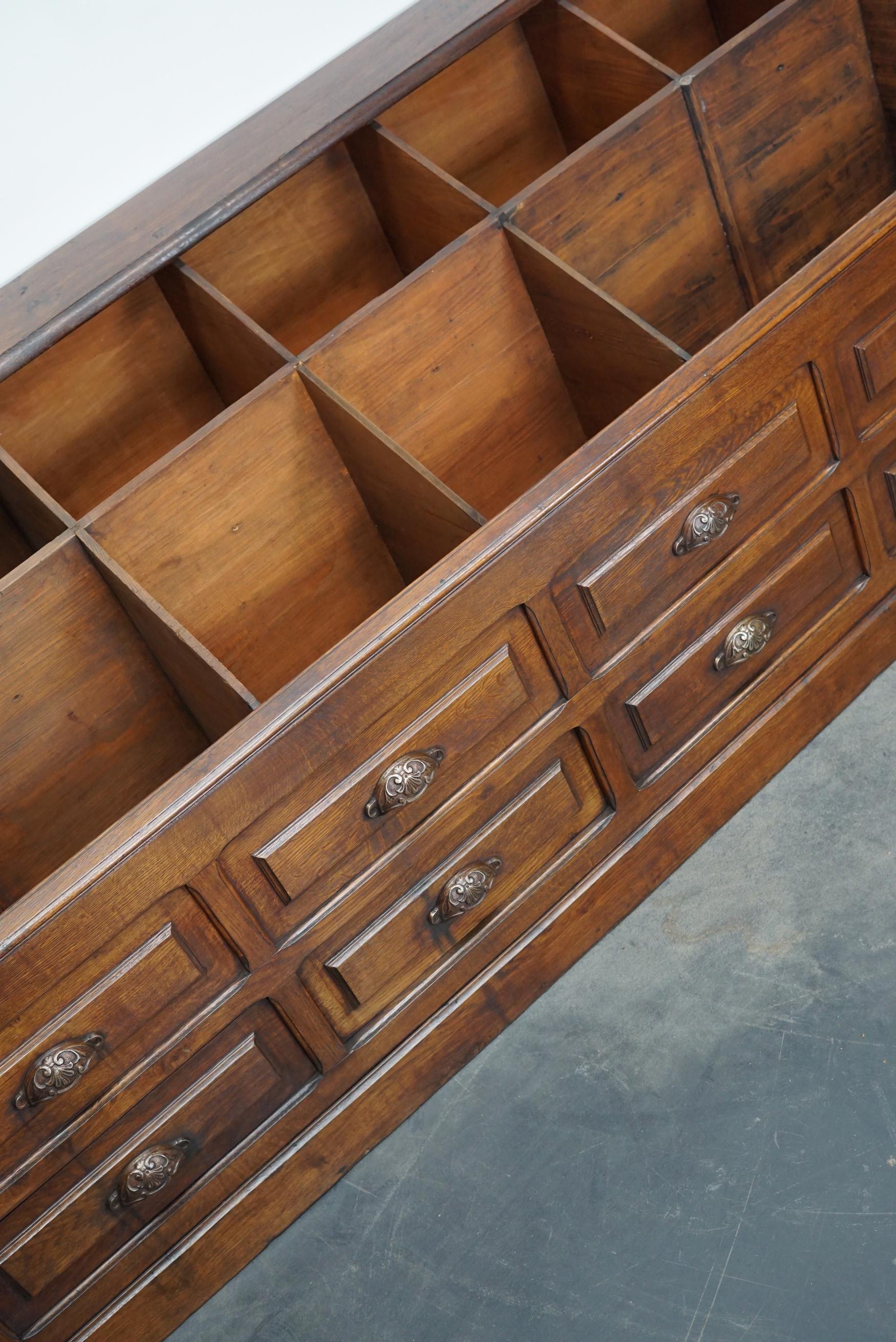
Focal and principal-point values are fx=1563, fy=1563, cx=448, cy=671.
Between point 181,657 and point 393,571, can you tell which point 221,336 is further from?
point 181,657

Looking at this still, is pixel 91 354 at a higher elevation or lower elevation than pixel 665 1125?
higher

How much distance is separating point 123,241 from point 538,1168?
1.28 m

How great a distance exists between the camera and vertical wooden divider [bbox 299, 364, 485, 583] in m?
1.86

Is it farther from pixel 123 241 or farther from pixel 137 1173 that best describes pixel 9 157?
pixel 137 1173

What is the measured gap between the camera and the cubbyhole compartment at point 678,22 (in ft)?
8.13

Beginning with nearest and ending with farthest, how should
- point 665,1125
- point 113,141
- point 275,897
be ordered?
point 275,897, point 665,1125, point 113,141

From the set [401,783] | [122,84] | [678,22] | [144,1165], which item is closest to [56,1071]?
[144,1165]

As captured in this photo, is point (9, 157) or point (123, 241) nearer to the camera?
point (123, 241)

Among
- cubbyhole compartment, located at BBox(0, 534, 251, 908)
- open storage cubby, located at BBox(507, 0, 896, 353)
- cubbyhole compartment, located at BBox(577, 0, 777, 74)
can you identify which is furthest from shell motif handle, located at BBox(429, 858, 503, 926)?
cubbyhole compartment, located at BBox(577, 0, 777, 74)

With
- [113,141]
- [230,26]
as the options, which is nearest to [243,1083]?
[113,141]

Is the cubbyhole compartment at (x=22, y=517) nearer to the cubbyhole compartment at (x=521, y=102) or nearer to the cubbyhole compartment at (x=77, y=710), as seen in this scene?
the cubbyhole compartment at (x=77, y=710)

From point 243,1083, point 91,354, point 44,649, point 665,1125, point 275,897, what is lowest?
point 665,1125

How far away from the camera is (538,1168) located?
1936 millimetres

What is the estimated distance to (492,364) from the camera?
7.26ft
